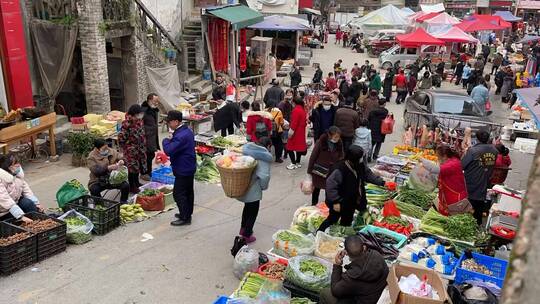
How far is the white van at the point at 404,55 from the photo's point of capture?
29391 mm

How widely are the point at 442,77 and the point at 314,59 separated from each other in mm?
10086

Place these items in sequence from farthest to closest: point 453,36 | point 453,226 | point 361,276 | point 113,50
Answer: point 453,36
point 113,50
point 453,226
point 361,276

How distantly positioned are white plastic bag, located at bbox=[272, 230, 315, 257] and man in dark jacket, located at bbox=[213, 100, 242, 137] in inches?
237

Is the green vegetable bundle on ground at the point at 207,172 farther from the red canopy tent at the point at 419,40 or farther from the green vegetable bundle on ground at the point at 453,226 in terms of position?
the red canopy tent at the point at 419,40

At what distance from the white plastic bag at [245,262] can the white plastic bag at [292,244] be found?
0.35 metres

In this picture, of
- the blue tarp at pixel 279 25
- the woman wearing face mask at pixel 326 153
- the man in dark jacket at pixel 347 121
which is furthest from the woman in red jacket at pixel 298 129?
the blue tarp at pixel 279 25

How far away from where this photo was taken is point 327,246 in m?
6.68

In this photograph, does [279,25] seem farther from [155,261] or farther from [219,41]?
[155,261]

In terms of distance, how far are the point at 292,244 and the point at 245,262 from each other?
0.70 m

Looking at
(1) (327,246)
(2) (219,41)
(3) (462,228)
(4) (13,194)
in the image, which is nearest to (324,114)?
(3) (462,228)

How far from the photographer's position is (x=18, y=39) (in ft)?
37.3

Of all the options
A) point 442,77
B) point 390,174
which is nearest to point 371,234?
point 390,174

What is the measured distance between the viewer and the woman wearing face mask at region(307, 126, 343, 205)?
7965 millimetres

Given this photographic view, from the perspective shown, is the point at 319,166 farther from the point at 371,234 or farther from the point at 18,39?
the point at 18,39
